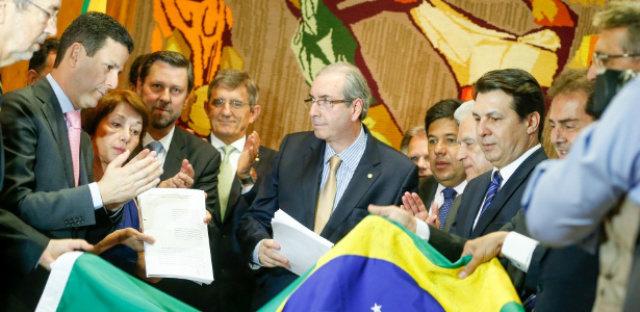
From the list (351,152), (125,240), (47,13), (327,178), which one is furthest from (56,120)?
(351,152)

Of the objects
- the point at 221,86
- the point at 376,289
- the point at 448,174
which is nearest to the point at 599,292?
the point at 376,289

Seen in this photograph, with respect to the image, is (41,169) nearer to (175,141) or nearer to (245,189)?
(175,141)

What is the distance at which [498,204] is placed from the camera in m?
3.39

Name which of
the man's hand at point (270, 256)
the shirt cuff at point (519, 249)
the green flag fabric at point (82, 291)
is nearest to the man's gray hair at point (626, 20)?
the shirt cuff at point (519, 249)

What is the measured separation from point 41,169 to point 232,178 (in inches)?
64.9

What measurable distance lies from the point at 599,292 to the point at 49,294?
74.4 inches

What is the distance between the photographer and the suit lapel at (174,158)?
4375 mm

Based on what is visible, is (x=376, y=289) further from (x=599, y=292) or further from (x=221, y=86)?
(x=221, y=86)

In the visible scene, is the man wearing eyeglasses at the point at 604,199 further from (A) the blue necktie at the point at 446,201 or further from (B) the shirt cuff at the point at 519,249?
(A) the blue necktie at the point at 446,201

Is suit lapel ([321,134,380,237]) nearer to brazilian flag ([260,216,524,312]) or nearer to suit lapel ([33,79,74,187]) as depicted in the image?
brazilian flag ([260,216,524,312])

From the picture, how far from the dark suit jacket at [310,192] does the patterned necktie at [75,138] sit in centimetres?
98

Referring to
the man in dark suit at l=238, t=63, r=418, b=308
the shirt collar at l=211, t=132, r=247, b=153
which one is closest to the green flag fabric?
the man in dark suit at l=238, t=63, r=418, b=308

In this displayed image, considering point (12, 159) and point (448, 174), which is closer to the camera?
point (12, 159)

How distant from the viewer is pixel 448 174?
15.4ft
